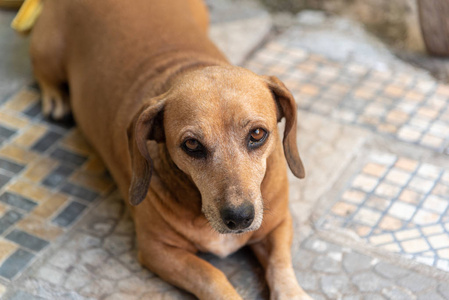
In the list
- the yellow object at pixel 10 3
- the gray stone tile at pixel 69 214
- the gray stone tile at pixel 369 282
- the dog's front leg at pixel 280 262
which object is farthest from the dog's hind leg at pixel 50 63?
the gray stone tile at pixel 369 282

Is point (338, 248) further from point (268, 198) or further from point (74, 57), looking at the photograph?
point (74, 57)

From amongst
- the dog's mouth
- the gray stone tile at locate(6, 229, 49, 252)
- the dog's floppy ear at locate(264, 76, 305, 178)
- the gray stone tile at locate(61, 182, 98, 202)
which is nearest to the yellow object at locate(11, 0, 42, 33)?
the gray stone tile at locate(61, 182, 98, 202)

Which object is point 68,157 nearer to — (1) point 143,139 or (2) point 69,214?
(2) point 69,214

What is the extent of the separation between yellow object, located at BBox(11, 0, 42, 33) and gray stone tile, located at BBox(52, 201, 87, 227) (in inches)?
70.1

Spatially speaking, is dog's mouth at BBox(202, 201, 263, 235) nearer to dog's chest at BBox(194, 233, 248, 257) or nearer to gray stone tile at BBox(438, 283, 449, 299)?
dog's chest at BBox(194, 233, 248, 257)

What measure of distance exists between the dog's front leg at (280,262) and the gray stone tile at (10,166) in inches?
70.8

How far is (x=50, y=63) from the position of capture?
443 cm

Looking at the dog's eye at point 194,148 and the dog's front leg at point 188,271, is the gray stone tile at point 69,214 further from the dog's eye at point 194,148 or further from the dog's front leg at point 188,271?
the dog's eye at point 194,148

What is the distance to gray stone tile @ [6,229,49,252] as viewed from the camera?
3598mm

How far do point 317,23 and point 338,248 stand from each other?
272 cm

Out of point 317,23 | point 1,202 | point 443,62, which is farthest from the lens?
point 317,23

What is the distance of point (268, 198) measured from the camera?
3.19m

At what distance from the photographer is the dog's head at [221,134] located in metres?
2.71

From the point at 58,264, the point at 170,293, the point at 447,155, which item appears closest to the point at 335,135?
the point at 447,155
